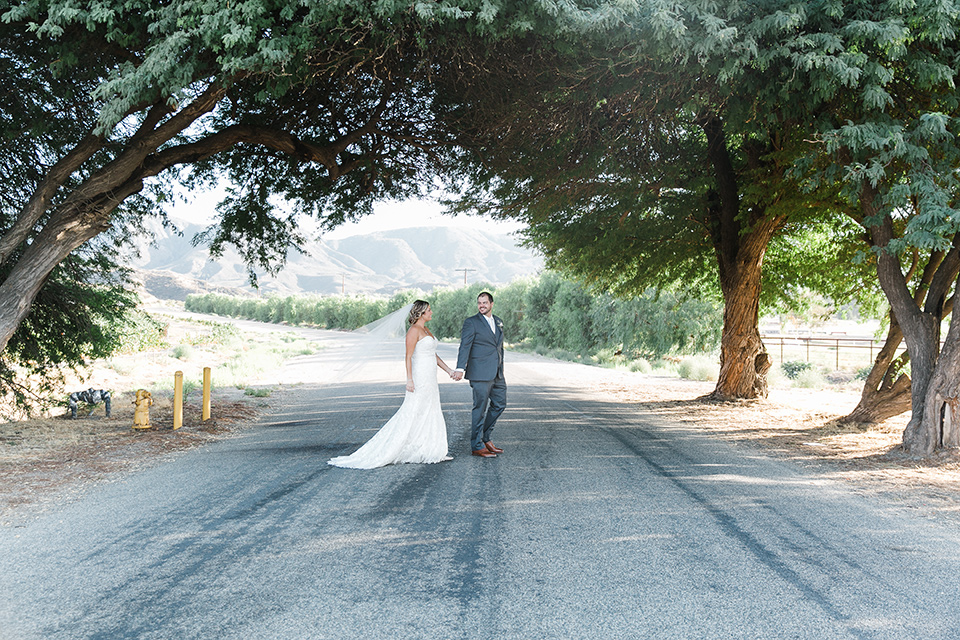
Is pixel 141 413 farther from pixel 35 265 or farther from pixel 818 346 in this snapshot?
pixel 818 346

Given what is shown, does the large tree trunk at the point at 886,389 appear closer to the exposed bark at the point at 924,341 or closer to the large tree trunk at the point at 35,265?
the exposed bark at the point at 924,341

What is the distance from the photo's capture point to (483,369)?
8117mm

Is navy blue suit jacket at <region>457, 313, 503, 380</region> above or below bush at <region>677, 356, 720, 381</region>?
above

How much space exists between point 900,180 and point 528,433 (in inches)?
271

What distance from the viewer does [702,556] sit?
4.52 metres

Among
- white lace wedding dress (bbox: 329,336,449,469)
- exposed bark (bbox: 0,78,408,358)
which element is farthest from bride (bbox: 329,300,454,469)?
exposed bark (bbox: 0,78,408,358)

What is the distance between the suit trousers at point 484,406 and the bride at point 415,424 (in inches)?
18.5

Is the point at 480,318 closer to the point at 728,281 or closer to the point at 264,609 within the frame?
the point at 264,609

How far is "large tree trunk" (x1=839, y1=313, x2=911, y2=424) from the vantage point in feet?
35.5

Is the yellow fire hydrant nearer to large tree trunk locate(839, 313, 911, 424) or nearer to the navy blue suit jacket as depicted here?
the navy blue suit jacket

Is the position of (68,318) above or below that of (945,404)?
above

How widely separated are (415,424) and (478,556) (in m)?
3.40

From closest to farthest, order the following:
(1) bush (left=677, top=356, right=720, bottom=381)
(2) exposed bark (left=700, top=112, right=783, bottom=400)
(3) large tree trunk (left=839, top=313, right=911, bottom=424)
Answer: (3) large tree trunk (left=839, top=313, right=911, bottom=424) → (2) exposed bark (left=700, top=112, right=783, bottom=400) → (1) bush (left=677, top=356, right=720, bottom=381)

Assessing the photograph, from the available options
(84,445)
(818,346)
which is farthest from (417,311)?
(818,346)
